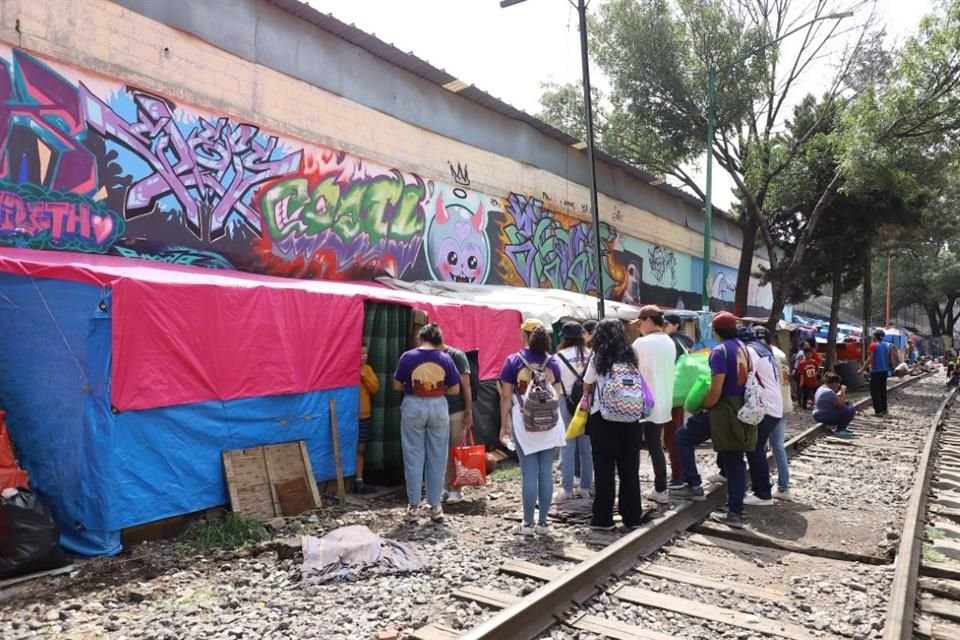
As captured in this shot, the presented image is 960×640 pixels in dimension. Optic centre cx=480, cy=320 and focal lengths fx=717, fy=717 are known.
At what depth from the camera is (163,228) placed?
27.3 feet

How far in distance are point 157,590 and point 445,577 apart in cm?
188

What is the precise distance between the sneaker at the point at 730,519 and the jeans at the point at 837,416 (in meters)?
6.33

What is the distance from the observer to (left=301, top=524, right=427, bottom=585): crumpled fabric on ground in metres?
4.87

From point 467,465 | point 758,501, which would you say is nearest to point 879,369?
point 758,501

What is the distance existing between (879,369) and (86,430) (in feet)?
47.6

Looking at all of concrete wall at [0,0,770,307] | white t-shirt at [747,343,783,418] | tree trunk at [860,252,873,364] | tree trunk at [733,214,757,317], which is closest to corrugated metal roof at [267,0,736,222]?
concrete wall at [0,0,770,307]

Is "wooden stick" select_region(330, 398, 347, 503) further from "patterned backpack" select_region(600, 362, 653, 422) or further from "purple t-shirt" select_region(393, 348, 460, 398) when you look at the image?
"patterned backpack" select_region(600, 362, 653, 422)

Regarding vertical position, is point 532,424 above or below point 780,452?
above

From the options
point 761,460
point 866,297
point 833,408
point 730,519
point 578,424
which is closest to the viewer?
point 578,424

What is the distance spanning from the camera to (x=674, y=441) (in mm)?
7250

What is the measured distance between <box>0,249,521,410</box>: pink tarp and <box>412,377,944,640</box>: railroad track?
2.89 metres

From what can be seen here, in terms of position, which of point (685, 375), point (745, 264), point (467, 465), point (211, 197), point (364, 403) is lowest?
point (467, 465)

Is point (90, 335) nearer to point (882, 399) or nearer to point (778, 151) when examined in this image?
point (882, 399)

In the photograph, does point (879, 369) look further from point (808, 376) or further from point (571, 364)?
point (571, 364)
